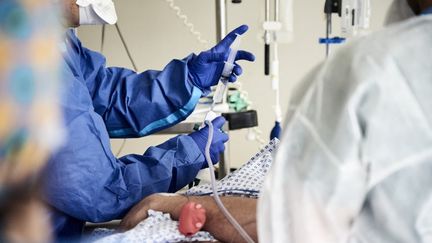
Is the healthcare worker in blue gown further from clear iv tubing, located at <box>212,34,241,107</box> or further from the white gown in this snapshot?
the white gown

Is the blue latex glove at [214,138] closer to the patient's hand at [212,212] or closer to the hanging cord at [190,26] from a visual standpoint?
the patient's hand at [212,212]

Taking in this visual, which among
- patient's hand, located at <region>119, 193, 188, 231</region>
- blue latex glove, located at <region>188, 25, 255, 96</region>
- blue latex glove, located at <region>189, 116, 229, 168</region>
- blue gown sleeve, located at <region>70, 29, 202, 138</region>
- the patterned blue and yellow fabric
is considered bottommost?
patient's hand, located at <region>119, 193, 188, 231</region>

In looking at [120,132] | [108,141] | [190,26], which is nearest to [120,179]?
[108,141]

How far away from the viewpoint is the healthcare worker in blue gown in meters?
1.10

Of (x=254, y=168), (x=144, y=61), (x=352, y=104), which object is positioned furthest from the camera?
(x=144, y=61)

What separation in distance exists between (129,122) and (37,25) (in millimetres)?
1237

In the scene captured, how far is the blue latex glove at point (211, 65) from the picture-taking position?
4.97 feet

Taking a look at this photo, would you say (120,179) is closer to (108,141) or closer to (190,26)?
(108,141)

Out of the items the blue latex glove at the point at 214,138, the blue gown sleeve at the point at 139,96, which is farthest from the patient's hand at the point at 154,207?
the blue gown sleeve at the point at 139,96

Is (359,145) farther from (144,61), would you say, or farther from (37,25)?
(144,61)

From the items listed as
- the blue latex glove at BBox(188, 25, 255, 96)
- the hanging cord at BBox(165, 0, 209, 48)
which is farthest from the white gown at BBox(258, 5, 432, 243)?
the hanging cord at BBox(165, 0, 209, 48)

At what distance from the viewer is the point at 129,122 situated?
5.14 feet

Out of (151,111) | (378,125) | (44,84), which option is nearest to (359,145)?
(378,125)

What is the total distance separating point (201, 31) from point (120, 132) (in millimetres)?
1348
